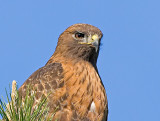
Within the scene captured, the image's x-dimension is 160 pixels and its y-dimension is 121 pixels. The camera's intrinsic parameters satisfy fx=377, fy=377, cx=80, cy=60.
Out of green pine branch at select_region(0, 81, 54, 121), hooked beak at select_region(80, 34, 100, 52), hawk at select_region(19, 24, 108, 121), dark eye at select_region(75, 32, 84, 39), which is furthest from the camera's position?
dark eye at select_region(75, 32, 84, 39)

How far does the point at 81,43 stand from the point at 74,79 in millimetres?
1084

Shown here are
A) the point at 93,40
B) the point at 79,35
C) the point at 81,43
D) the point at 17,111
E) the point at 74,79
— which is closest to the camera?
the point at 17,111

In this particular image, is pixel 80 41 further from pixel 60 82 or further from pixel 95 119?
pixel 95 119

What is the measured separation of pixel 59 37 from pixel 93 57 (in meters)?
0.98

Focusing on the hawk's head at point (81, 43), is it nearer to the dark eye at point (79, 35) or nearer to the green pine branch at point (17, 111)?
the dark eye at point (79, 35)

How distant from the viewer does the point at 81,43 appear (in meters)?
7.36

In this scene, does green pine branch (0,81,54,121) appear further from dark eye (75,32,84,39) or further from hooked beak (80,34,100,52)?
A: dark eye (75,32,84,39)

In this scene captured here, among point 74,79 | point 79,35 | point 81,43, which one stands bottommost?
point 74,79

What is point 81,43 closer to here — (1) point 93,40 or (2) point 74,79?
(1) point 93,40

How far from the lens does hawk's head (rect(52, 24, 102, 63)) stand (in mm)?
7211

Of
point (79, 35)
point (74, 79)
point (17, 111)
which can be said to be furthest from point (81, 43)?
point (17, 111)

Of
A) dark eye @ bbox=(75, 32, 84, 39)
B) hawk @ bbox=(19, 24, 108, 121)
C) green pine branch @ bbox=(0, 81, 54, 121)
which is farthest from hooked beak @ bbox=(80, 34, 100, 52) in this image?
green pine branch @ bbox=(0, 81, 54, 121)

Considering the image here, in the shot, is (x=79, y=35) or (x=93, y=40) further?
(x=79, y=35)

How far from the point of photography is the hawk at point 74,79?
610 cm
